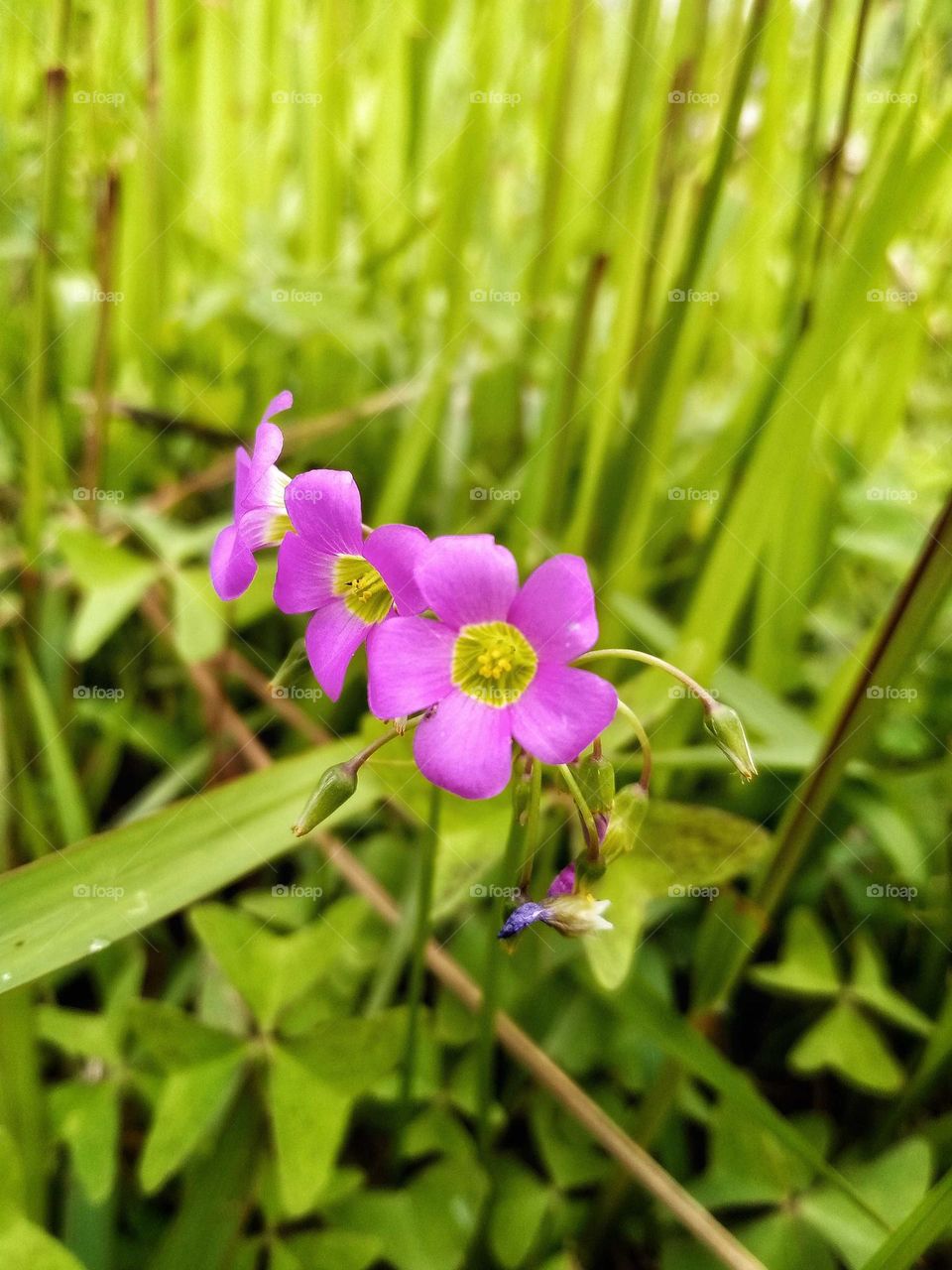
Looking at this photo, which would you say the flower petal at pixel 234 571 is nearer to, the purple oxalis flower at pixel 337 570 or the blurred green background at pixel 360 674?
the purple oxalis flower at pixel 337 570

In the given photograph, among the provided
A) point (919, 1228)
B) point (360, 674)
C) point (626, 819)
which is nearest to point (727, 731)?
point (626, 819)

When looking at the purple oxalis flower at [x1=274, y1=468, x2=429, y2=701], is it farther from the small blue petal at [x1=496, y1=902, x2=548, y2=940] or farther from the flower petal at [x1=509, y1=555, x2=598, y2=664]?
the small blue petal at [x1=496, y1=902, x2=548, y2=940]

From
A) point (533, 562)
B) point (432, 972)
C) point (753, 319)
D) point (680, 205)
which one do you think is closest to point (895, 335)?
point (753, 319)

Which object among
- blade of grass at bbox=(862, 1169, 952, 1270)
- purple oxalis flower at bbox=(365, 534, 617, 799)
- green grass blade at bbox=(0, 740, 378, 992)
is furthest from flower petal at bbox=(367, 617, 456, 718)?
blade of grass at bbox=(862, 1169, 952, 1270)

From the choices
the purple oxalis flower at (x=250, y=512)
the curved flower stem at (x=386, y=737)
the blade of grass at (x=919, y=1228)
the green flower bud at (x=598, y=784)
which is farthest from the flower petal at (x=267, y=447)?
the blade of grass at (x=919, y=1228)

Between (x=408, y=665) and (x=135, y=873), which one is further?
(x=135, y=873)

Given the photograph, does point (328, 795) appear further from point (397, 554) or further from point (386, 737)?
point (397, 554)

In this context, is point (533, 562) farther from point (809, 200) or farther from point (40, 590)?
point (40, 590)
